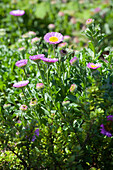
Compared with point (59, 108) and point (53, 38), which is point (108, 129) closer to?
point (59, 108)

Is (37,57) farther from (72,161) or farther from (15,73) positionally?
(15,73)

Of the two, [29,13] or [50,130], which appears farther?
[29,13]

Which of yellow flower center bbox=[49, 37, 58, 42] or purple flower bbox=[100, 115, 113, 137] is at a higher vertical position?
yellow flower center bbox=[49, 37, 58, 42]

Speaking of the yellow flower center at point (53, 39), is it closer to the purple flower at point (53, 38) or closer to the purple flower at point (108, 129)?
the purple flower at point (53, 38)

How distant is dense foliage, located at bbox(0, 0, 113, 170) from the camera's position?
1369mm

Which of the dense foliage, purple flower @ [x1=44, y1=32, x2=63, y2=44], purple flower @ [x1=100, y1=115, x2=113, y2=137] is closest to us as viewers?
the dense foliage

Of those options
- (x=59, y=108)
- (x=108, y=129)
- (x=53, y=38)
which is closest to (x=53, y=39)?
(x=53, y=38)

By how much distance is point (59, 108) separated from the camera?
1706 mm

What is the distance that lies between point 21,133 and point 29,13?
10.6ft

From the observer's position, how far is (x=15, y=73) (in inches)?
97.1

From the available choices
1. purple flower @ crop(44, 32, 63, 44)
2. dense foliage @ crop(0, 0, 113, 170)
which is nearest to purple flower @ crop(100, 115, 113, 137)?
dense foliage @ crop(0, 0, 113, 170)

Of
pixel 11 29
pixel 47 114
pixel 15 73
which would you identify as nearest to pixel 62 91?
pixel 47 114

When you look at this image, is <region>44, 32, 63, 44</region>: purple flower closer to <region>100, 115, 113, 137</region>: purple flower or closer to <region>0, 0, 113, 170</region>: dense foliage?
<region>0, 0, 113, 170</region>: dense foliage

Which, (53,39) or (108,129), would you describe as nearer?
(108,129)
